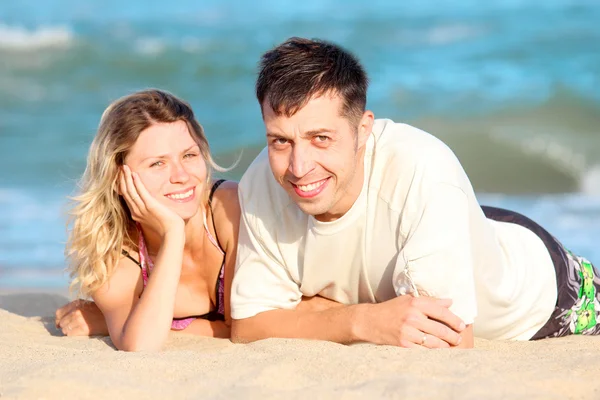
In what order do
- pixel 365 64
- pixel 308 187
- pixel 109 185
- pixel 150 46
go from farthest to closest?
pixel 150 46 → pixel 365 64 → pixel 109 185 → pixel 308 187

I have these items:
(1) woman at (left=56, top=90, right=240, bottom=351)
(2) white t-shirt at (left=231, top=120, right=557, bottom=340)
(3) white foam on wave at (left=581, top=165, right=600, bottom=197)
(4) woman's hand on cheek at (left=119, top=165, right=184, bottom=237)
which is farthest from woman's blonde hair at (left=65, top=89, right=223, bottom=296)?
(3) white foam on wave at (left=581, top=165, right=600, bottom=197)

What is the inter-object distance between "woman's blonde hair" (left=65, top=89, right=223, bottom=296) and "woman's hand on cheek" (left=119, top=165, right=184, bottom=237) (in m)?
0.11

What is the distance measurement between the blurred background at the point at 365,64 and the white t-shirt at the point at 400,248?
3.31 meters

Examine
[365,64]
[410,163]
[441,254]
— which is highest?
[365,64]

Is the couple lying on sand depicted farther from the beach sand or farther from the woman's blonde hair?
the beach sand

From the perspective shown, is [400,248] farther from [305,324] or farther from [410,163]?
[305,324]

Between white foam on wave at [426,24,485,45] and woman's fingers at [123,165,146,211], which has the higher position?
white foam on wave at [426,24,485,45]

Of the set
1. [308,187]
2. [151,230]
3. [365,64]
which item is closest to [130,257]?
→ [151,230]

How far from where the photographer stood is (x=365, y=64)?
16031mm

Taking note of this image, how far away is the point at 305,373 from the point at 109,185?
5.63 ft

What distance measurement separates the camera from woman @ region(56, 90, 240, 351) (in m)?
4.41

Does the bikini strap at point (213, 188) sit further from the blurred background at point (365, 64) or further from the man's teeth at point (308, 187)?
the blurred background at point (365, 64)

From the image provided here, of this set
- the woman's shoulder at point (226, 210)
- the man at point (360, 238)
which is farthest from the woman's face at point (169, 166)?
the man at point (360, 238)

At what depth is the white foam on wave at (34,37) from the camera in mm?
17141
